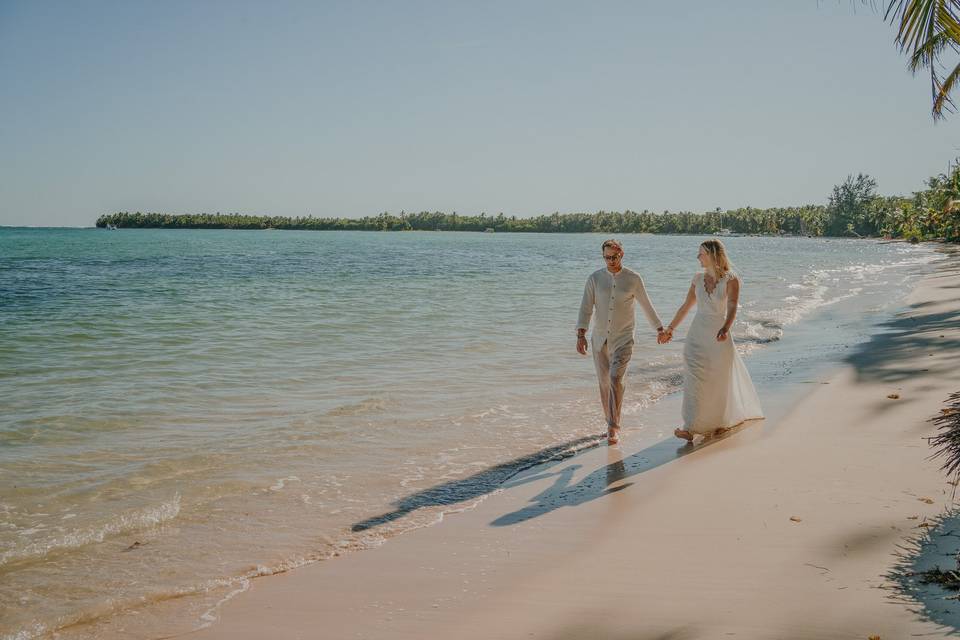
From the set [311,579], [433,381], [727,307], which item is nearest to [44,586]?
[311,579]

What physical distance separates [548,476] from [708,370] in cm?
213

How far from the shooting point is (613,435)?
750 cm

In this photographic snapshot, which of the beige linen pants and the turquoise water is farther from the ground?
the beige linen pants

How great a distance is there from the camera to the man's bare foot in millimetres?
7457

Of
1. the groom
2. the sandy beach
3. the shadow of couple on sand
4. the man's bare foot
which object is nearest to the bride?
the shadow of couple on sand

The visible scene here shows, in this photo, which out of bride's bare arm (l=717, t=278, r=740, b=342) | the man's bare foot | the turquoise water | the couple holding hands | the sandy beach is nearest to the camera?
the sandy beach

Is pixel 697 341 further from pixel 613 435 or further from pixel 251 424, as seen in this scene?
pixel 251 424

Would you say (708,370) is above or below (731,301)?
below

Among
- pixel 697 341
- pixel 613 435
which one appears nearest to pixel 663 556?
pixel 613 435

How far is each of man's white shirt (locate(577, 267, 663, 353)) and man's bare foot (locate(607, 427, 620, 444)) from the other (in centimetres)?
85

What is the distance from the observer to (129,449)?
742cm

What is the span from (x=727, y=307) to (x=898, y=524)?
3.02 metres

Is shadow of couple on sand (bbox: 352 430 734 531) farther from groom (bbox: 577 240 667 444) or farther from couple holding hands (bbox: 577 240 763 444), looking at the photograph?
groom (bbox: 577 240 667 444)

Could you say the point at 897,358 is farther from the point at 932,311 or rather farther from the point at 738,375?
the point at 932,311
